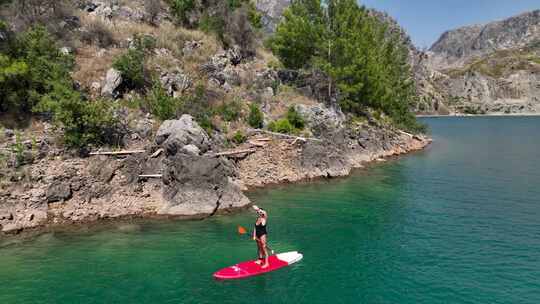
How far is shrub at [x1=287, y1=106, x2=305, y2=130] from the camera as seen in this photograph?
42.0 metres

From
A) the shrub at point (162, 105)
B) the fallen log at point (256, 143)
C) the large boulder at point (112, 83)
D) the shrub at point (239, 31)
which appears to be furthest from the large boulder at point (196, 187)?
the shrub at point (239, 31)

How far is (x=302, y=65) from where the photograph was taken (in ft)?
184

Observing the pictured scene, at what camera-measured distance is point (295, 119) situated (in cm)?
4206

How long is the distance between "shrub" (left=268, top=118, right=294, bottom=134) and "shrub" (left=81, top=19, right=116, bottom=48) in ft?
69.3

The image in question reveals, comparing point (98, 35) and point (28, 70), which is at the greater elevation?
point (98, 35)

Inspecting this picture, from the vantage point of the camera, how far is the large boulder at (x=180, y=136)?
29.0 metres

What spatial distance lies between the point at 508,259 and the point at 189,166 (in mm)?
21196

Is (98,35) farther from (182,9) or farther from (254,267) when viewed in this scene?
(254,267)

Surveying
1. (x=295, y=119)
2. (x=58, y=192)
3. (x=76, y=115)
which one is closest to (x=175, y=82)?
(x=76, y=115)

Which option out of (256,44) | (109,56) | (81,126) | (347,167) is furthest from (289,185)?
(256,44)

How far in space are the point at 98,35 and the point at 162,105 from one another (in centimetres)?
1483

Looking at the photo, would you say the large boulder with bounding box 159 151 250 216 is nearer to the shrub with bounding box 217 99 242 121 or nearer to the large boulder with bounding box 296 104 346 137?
the shrub with bounding box 217 99 242 121

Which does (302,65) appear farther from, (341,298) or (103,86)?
(341,298)

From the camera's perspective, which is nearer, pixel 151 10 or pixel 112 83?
pixel 112 83
